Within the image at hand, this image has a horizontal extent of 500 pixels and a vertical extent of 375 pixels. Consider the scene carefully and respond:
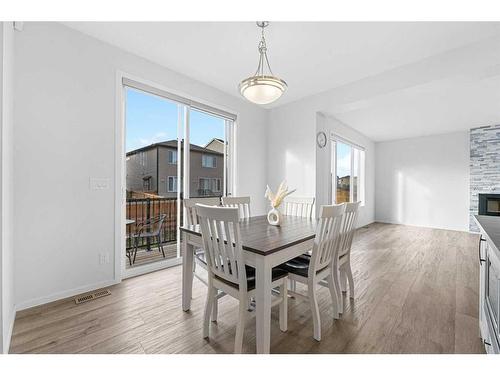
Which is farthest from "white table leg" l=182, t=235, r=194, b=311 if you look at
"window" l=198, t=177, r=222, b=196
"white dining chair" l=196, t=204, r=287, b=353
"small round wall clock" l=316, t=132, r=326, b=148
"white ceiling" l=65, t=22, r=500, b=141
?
"small round wall clock" l=316, t=132, r=326, b=148

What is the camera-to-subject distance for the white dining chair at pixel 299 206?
2.84 m

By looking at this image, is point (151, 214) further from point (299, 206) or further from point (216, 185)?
point (299, 206)

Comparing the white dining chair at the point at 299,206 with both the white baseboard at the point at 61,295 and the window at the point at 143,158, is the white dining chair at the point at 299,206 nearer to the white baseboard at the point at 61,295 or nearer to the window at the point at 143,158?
the window at the point at 143,158

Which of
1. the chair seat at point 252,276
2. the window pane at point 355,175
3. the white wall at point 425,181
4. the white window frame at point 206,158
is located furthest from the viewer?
the window pane at point 355,175

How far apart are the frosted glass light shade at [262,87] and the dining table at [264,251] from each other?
1181 mm

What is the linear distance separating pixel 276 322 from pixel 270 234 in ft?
2.36

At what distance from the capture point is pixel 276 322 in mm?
1853

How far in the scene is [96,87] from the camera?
2383 millimetres

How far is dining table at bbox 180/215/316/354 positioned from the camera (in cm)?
139

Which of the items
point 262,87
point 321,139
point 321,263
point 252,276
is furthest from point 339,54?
point 252,276

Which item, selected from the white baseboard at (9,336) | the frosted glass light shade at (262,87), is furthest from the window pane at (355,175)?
the white baseboard at (9,336)

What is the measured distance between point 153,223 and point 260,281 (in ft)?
7.87

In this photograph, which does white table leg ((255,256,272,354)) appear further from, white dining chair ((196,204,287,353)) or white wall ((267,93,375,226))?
white wall ((267,93,375,226))

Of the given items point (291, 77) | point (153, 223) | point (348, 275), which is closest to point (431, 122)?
point (291, 77)
